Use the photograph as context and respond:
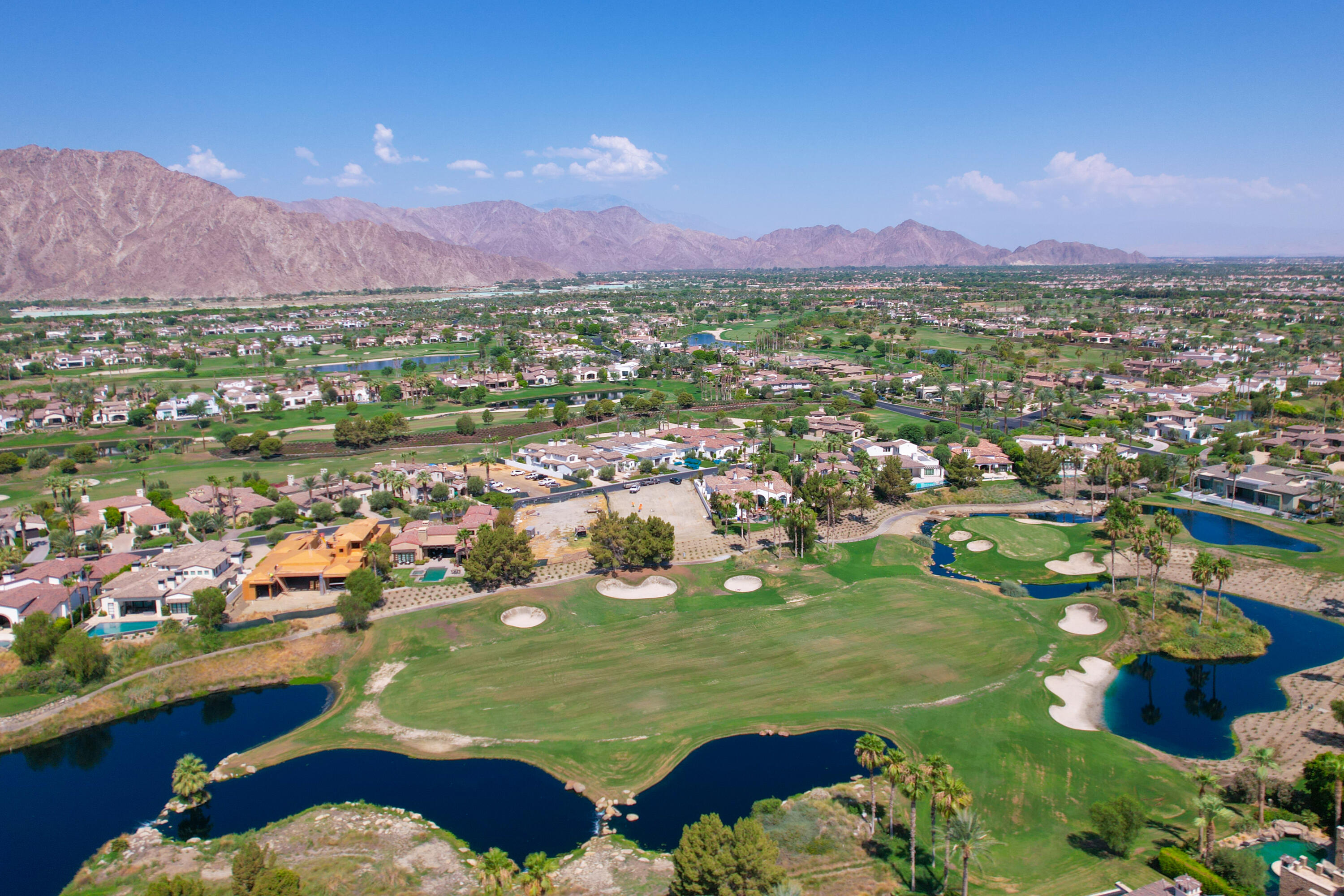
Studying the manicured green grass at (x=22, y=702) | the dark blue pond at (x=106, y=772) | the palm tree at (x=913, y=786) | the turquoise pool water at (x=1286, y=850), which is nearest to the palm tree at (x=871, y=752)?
the palm tree at (x=913, y=786)

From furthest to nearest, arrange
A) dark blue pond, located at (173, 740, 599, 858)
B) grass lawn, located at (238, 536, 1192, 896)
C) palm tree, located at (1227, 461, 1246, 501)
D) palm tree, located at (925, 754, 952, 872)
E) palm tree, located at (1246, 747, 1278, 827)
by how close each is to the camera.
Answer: palm tree, located at (1227, 461, 1246, 501) < grass lawn, located at (238, 536, 1192, 896) < dark blue pond, located at (173, 740, 599, 858) < palm tree, located at (1246, 747, 1278, 827) < palm tree, located at (925, 754, 952, 872)

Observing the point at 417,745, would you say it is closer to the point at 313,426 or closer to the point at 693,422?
the point at 693,422

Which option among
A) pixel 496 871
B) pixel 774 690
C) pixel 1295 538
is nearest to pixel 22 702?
pixel 496 871

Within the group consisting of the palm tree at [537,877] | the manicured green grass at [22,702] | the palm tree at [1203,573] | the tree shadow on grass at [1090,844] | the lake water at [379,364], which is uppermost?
the lake water at [379,364]

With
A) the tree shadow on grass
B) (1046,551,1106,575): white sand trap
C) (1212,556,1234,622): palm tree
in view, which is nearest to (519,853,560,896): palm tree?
the tree shadow on grass

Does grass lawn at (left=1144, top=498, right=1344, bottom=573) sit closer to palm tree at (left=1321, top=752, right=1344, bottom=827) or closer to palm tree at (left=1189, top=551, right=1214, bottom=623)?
palm tree at (left=1189, top=551, right=1214, bottom=623)

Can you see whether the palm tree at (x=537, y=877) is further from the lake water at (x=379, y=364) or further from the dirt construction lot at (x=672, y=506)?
the lake water at (x=379, y=364)
